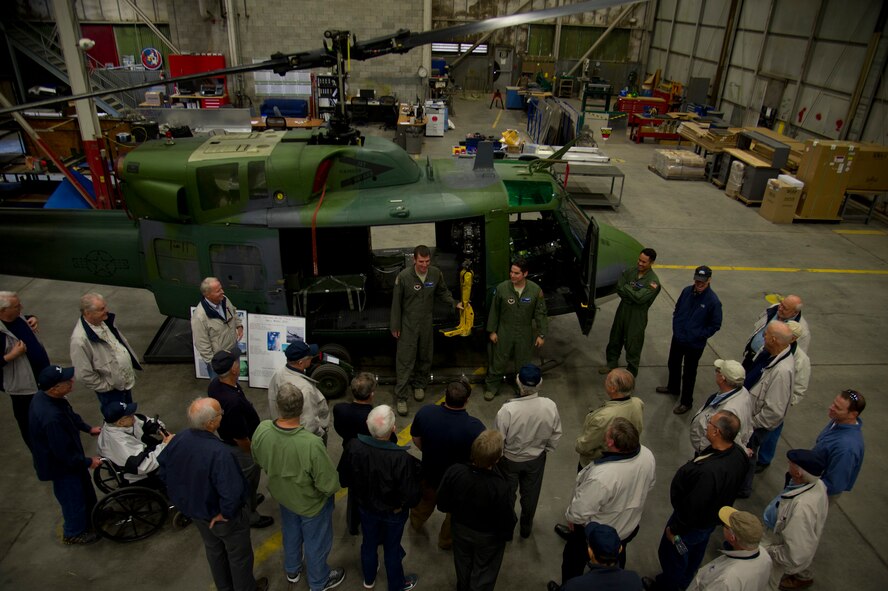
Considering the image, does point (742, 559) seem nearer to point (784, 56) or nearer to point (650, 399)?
point (650, 399)

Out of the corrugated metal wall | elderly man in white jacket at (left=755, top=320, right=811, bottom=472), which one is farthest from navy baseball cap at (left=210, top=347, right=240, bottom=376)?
the corrugated metal wall

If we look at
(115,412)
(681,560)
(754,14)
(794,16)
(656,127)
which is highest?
(754,14)

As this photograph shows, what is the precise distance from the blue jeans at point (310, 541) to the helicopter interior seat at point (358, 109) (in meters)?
18.2

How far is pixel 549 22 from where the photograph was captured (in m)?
29.0

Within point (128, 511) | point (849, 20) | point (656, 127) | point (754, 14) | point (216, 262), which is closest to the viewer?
point (128, 511)

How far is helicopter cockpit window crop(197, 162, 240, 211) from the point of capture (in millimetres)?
6570

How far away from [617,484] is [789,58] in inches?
766

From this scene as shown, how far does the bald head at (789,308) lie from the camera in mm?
5812

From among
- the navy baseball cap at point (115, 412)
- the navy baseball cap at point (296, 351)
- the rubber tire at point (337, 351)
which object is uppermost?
the navy baseball cap at point (296, 351)

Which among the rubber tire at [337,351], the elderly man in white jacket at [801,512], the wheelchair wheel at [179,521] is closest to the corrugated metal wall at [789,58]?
the elderly man in white jacket at [801,512]

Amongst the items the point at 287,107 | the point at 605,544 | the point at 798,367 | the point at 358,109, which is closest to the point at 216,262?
the point at 605,544

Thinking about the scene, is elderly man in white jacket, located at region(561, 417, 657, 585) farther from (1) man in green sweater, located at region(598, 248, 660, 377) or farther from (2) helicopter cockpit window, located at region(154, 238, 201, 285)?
(2) helicopter cockpit window, located at region(154, 238, 201, 285)

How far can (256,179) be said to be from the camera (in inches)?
261

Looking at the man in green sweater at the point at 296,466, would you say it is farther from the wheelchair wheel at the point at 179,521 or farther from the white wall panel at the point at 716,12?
the white wall panel at the point at 716,12
